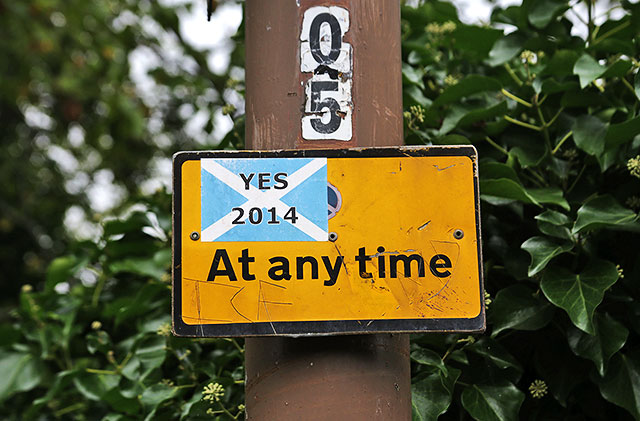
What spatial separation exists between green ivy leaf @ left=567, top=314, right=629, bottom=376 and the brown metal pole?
441 mm

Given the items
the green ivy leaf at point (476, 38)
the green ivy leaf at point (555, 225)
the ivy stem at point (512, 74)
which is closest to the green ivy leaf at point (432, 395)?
the green ivy leaf at point (555, 225)

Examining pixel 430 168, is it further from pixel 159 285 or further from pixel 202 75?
pixel 202 75

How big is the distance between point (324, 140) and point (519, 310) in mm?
631

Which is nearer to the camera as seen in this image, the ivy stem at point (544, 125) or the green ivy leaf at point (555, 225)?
Result: the green ivy leaf at point (555, 225)

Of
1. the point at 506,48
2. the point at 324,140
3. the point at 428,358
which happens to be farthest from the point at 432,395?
the point at 506,48

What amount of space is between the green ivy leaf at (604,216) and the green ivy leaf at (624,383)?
0.96ft

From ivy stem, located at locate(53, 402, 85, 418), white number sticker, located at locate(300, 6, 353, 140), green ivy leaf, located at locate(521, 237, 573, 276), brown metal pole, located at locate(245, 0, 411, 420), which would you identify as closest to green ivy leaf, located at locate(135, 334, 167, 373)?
ivy stem, located at locate(53, 402, 85, 418)

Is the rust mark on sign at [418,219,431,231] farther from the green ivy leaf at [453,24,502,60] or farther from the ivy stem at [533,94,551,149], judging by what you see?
the green ivy leaf at [453,24,502,60]

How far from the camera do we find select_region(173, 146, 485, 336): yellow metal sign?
4.19ft

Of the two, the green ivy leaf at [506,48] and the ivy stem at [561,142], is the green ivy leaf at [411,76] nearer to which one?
the green ivy leaf at [506,48]

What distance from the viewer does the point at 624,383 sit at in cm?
160

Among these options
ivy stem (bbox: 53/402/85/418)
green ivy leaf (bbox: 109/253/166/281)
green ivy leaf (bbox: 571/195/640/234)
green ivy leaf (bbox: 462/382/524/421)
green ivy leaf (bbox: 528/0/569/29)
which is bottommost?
ivy stem (bbox: 53/402/85/418)

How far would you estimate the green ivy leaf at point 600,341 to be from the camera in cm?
157

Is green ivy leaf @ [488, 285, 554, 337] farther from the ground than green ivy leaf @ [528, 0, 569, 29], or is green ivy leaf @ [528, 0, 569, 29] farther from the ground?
green ivy leaf @ [528, 0, 569, 29]
